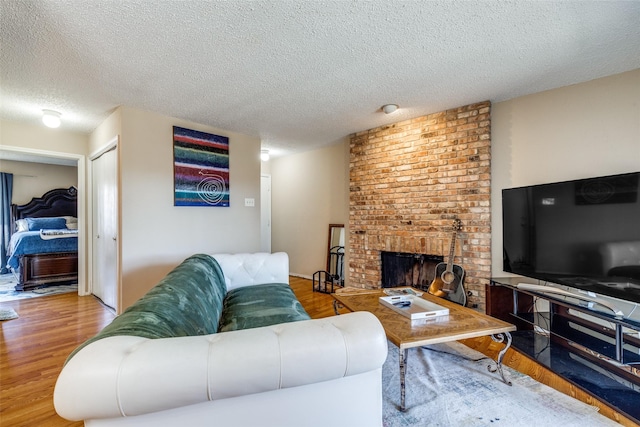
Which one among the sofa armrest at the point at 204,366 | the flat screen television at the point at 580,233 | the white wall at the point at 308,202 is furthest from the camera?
the white wall at the point at 308,202

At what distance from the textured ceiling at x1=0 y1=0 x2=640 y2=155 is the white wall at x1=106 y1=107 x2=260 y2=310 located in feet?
0.89

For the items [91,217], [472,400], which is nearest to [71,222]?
[91,217]

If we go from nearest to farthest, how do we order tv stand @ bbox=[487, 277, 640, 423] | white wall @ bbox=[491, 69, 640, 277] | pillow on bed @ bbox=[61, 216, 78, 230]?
tv stand @ bbox=[487, 277, 640, 423], white wall @ bbox=[491, 69, 640, 277], pillow on bed @ bbox=[61, 216, 78, 230]

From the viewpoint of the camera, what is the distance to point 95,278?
3.81m

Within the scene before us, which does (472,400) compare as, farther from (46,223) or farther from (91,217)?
(46,223)

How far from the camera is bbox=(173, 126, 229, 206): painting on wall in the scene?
3.18 m

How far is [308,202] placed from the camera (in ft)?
16.0

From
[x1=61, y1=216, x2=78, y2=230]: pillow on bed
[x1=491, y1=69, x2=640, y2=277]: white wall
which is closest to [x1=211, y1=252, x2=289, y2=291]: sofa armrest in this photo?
[x1=491, y1=69, x2=640, y2=277]: white wall

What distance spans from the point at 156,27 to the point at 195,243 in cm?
230

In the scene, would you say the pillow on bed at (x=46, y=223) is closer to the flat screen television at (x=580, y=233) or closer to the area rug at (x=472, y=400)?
the area rug at (x=472, y=400)

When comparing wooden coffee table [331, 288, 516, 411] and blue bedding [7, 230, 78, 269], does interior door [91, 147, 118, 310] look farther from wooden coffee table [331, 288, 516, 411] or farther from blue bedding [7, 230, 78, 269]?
wooden coffee table [331, 288, 516, 411]

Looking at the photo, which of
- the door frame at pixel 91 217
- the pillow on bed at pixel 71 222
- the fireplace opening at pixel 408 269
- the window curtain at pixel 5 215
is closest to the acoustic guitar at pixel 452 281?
the fireplace opening at pixel 408 269

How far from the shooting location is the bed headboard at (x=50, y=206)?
5.33m

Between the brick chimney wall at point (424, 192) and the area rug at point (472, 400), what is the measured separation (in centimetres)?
108
